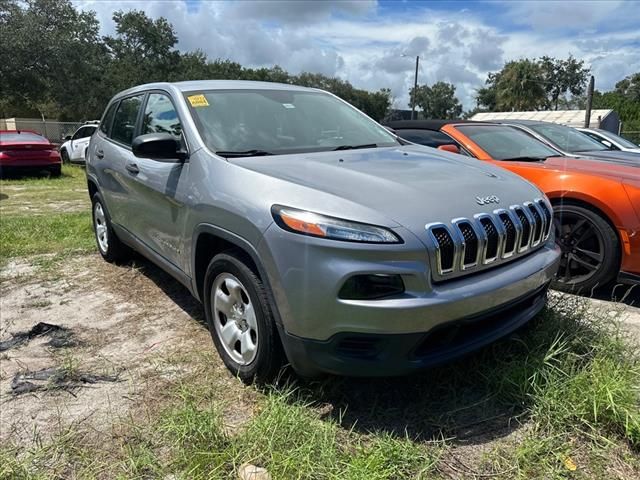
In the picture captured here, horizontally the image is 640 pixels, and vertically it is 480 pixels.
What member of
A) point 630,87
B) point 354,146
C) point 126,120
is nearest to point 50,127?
point 126,120

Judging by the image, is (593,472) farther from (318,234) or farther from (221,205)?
(221,205)

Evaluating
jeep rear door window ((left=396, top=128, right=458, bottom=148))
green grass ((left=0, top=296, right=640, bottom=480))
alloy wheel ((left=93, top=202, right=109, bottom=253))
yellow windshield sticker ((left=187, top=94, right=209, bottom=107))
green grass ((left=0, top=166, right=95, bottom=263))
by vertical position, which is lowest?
green grass ((left=0, top=166, right=95, bottom=263))

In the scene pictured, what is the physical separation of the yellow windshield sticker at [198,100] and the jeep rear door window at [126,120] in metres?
0.98

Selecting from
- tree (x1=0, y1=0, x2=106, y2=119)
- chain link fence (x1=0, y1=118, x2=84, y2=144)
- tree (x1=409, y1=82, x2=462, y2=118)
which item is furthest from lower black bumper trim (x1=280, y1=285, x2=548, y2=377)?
tree (x1=409, y1=82, x2=462, y2=118)

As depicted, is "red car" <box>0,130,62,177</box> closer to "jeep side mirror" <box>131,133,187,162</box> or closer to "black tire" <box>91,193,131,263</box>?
"black tire" <box>91,193,131,263</box>

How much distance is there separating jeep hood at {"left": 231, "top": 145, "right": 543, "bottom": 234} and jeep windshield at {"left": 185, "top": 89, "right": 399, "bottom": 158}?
19 cm

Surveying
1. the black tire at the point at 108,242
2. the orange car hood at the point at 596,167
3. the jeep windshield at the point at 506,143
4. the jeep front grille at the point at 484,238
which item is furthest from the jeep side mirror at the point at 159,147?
the jeep windshield at the point at 506,143

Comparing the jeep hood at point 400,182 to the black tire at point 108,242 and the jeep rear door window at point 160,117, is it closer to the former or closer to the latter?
the jeep rear door window at point 160,117

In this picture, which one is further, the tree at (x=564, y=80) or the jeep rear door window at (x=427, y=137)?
the tree at (x=564, y=80)

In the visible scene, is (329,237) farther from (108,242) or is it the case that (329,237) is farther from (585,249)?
(108,242)

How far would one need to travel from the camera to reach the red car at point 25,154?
1315 centimetres

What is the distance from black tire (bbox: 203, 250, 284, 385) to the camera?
99.0 inches

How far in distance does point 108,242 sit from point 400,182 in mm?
3551

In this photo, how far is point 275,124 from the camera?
11.3 ft
